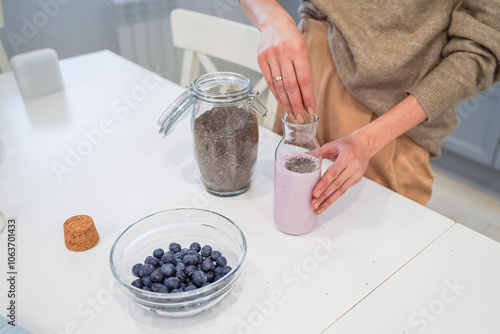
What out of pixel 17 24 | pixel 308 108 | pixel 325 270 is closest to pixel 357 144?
pixel 308 108

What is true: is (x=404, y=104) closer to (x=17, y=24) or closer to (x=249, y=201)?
(x=249, y=201)

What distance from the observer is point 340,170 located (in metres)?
0.81

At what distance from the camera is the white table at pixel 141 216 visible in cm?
67

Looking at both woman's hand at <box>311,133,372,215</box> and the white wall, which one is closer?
woman's hand at <box>311,133,372,215</box>

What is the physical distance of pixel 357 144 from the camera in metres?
0.90

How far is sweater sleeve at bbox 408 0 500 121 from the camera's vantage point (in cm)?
92

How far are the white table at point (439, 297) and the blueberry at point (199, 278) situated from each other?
0.66ft

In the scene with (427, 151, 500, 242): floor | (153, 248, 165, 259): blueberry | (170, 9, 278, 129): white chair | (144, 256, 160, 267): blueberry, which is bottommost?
(427, 151, 500, 242): floor

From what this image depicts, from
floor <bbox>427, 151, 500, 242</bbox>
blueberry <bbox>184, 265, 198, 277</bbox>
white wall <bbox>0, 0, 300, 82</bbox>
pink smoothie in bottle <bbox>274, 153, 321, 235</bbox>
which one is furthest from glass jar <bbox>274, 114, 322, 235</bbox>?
white wall <bbox>0, 0, 300, 82</bbox>

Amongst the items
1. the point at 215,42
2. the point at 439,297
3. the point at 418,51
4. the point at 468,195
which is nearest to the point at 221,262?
the point at 439,297

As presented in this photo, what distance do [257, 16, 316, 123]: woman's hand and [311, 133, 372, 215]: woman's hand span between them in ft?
0.37

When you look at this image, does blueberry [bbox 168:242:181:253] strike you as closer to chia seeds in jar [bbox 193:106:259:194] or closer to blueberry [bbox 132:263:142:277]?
blueberry [bbox 132:263:142:277]

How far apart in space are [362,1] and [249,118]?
42cm

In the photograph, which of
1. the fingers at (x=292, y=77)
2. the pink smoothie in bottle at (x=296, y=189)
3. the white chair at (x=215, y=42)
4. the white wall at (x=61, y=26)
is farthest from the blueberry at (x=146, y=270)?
the white wall at (x=61, y=26)
